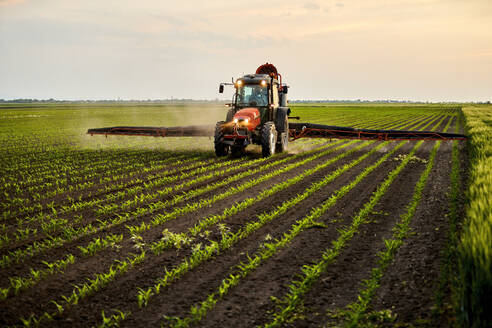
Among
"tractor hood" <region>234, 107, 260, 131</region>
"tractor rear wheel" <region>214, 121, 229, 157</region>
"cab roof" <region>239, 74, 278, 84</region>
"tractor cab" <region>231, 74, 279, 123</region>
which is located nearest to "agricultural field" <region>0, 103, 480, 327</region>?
"tractor hood" <region>234, 107, 260, 131</region>

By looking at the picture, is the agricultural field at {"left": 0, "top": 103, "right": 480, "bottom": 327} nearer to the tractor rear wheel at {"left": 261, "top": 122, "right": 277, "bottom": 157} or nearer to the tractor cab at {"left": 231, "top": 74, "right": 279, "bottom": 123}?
the tractor rear wheel at {"left": 261, "top": 122, "right": 277, "bottom": 157}

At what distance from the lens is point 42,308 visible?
13.8 feet

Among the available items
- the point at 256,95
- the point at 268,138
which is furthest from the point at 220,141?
the point at 256,95

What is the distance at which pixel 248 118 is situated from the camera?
13484 millimetres

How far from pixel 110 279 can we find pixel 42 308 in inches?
32.7

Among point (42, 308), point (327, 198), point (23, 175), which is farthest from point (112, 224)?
point (23, 175)

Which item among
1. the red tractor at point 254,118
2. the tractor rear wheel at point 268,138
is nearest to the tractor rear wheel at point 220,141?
the red tractor at point 254,118

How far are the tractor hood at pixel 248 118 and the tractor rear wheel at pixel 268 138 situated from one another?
1.38 feet

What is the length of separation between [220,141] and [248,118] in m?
1.54

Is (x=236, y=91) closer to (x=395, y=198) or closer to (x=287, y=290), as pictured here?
(x=395, y=198)

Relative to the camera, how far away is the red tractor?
540 inches

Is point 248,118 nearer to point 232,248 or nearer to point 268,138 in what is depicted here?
point 268,138

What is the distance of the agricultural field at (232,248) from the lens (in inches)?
161

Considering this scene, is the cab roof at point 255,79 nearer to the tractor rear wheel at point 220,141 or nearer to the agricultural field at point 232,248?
the tractor rear wheel at point 220,141
